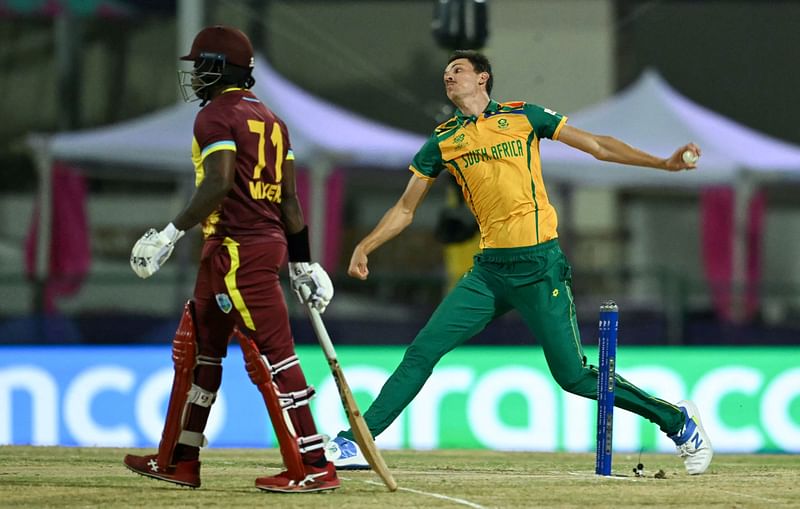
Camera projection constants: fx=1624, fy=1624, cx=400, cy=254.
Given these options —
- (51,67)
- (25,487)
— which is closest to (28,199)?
(51,67)

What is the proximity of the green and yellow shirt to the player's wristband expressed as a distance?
1035mm

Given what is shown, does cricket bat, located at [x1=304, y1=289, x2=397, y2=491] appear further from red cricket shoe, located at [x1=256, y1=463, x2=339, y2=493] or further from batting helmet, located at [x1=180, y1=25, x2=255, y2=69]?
batting helmet, located at [x1=180, y1=25, x2=255, y2=69]

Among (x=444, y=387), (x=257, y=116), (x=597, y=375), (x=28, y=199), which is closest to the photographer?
(x=257, y=116)

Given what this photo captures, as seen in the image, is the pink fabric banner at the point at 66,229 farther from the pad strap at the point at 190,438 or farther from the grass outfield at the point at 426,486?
the pad strap at the point at 190,438

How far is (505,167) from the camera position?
328 inches

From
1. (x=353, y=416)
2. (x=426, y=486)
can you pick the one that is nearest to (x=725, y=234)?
(x=426, y=486)

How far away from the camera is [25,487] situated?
309 inches

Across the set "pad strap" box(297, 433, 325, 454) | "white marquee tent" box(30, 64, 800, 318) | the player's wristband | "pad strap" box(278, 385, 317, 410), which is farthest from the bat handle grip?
"white marquee tent" box(30, 64, 800, 318)

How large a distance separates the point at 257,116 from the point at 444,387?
6463mm

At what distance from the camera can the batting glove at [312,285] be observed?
25.4 feet

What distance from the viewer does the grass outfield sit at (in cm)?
731

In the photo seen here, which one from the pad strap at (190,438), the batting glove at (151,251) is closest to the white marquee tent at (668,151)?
the pad strap at (190,438)

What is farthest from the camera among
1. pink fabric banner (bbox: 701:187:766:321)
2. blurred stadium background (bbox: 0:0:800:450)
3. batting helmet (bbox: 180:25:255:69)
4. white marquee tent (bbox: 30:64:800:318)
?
blurred stadium background (bbox: 0:0:800:450)

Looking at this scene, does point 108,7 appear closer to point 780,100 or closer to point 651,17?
point 651,17
